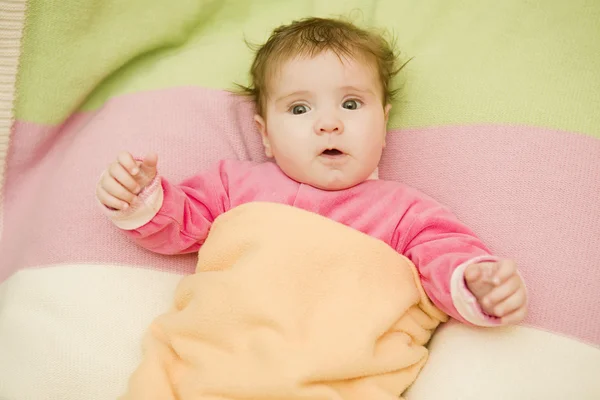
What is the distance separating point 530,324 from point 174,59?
0.99m

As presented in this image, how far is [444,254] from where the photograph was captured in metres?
1.09

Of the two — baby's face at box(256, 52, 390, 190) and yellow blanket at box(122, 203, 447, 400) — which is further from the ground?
baby's face at box(256, 52, 390, 190)

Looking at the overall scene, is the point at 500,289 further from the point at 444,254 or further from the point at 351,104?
the point at 351,104

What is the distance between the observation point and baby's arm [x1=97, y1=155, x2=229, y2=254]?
111 centimetres

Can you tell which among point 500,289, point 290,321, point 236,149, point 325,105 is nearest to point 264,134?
point 236,149

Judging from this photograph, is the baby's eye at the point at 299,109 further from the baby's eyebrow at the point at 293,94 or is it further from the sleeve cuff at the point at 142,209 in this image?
the sleeve cuff at the point at 142,209

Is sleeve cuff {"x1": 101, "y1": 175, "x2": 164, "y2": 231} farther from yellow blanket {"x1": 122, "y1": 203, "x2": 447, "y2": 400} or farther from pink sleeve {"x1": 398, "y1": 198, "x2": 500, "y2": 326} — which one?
pink sleeve {"x1": 398, "y1": 198, "x2": 500, "y2": 326}

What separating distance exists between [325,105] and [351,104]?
7cm

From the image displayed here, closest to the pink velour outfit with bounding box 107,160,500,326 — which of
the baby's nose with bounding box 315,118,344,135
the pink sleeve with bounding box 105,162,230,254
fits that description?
the pink sleeve with bounding box 105,162,230,254

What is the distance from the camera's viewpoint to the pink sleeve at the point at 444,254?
3.34 ft

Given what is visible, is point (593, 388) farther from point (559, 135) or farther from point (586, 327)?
point (559, 135)

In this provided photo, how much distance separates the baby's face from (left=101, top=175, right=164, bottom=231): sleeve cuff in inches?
10.6

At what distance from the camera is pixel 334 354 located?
3.29ft

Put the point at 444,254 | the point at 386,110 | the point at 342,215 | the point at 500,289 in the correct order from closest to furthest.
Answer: the point at 500,289 < the point at 444,254 < the point at 342,215 < the point at 386,110
